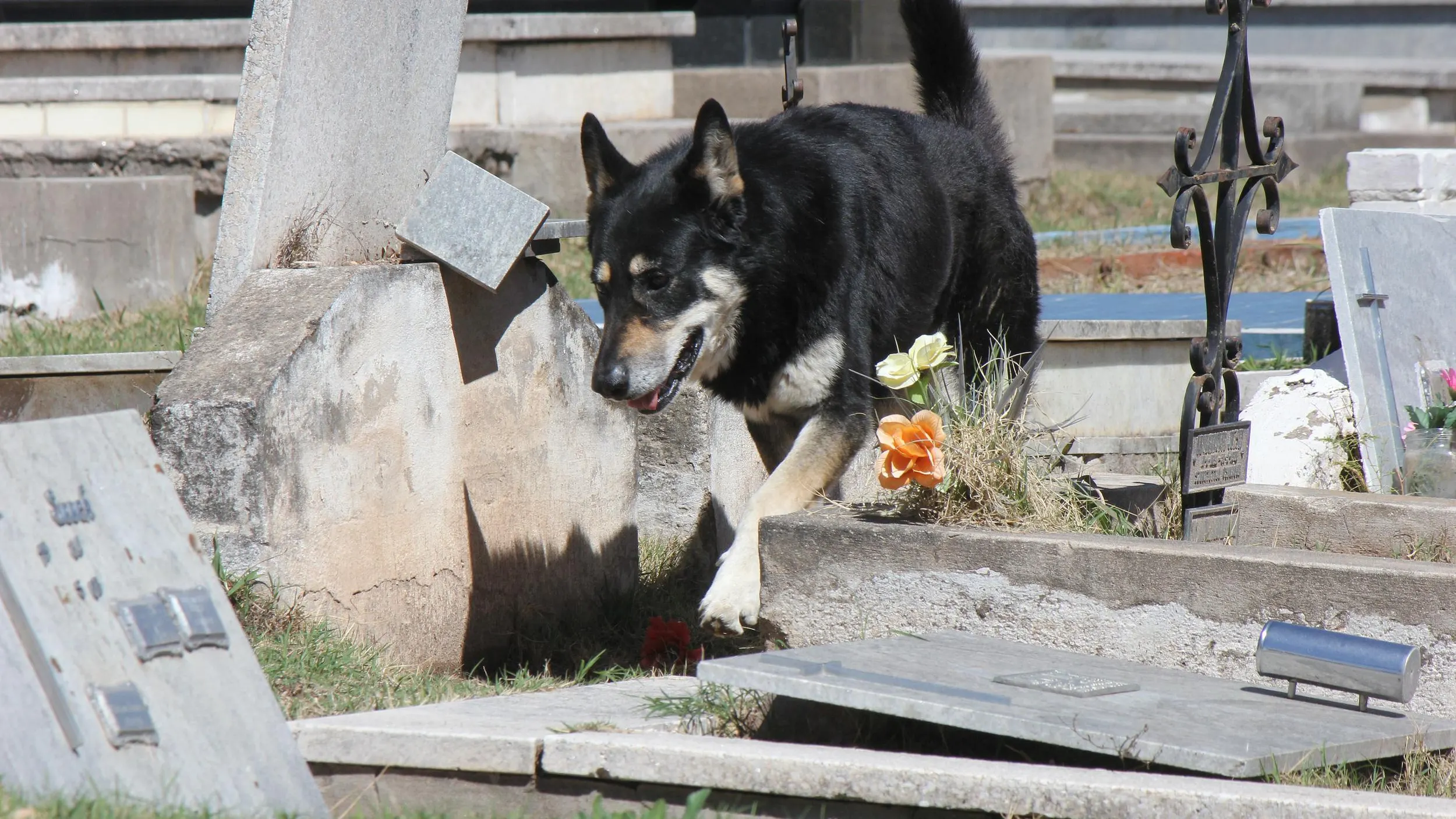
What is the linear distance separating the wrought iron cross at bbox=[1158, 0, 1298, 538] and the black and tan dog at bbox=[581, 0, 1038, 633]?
3.03ft

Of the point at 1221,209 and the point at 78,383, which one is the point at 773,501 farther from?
the point at 78,383

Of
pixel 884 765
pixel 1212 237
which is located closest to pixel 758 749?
pixel 884 765

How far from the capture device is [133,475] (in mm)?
3121

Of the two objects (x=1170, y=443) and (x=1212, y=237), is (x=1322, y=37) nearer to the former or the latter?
(x=1170, y=443)

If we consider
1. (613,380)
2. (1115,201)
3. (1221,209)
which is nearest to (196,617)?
(613,380)

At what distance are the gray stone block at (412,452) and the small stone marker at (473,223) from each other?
0.33 feet

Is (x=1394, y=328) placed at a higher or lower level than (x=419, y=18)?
lower

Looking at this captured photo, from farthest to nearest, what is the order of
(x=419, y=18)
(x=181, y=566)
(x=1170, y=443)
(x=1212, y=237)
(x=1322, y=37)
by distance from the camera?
(x=1322, y=37)
(x=1170, y=443)
(x=419, y=18)
(x=1212, y=237)
(x=181, y=566)

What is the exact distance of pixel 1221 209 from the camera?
13.2ft

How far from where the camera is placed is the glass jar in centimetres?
416

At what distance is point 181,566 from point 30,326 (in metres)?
4.35

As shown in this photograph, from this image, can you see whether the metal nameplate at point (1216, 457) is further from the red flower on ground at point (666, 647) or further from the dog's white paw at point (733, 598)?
the red flower on ground at point (666, 647)

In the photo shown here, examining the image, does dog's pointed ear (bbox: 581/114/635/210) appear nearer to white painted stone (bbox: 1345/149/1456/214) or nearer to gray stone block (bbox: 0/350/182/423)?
gray stone block (bbox: 0/350/182/423)

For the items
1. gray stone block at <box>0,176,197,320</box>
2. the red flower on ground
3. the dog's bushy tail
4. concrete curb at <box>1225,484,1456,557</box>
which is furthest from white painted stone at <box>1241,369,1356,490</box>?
gray stone block at <box>0,176,197,320</box>
